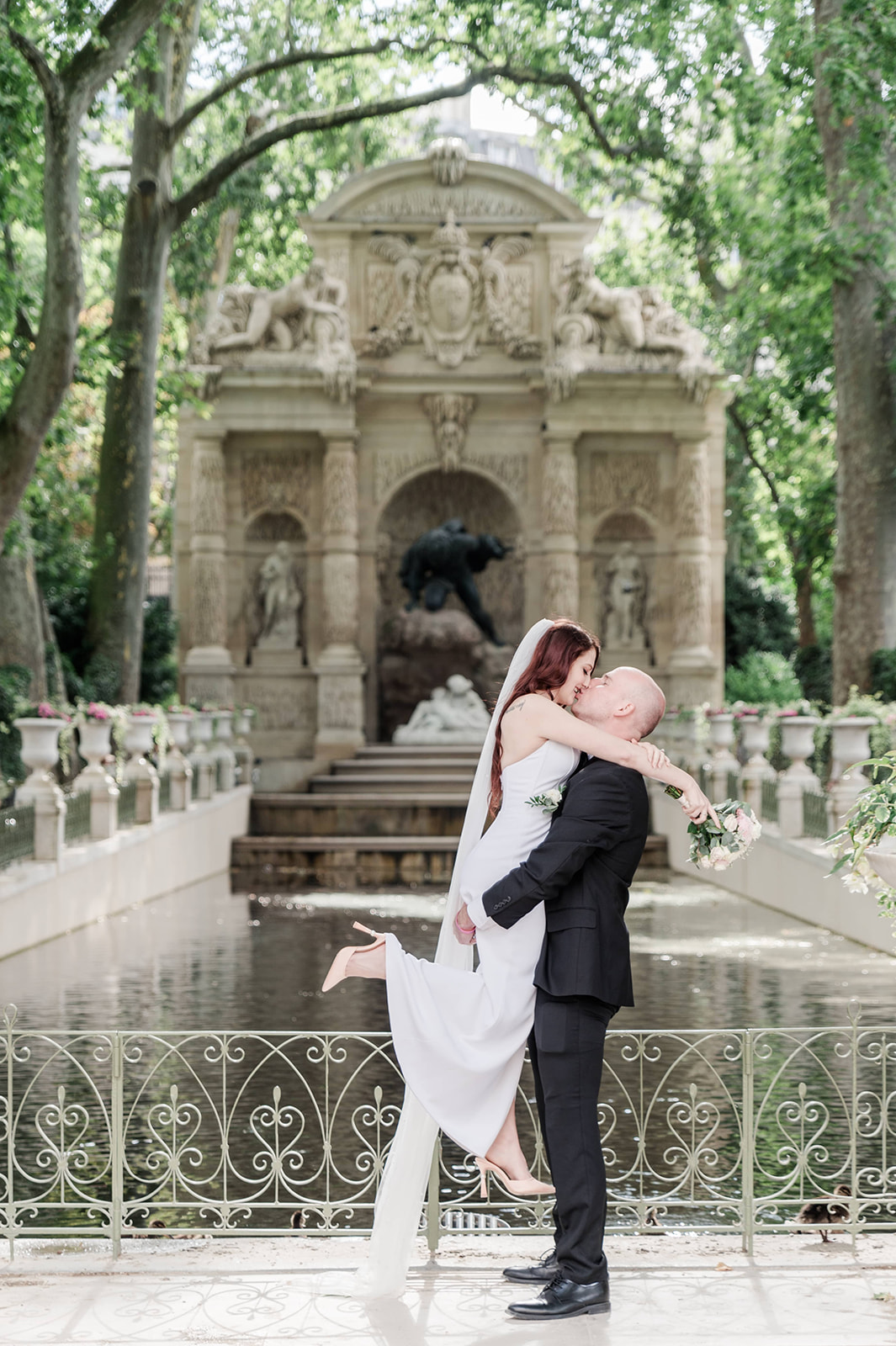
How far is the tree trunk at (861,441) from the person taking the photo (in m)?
18.2

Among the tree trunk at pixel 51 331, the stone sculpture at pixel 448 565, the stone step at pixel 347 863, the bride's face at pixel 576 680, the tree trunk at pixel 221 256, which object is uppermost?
the tree trunk at pixel 221 256

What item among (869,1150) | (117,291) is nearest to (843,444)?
(117,291)

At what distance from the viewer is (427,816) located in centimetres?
1997

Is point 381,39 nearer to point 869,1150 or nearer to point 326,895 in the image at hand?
point 326,895

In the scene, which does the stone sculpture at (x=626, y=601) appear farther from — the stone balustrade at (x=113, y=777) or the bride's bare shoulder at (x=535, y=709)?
the bride's bare shoulder at (x=535, y=709)

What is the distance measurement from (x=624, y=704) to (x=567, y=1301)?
158 cm

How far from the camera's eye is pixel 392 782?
21.7 meters

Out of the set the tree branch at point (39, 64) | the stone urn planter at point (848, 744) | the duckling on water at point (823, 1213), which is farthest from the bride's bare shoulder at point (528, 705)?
the tree branch at point (39, 64)

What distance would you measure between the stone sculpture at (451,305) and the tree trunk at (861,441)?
7701mm

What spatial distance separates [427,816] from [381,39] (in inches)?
353

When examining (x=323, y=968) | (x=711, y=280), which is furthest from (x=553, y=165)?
(x=323, y=968)

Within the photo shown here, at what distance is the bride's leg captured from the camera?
4.72 meters

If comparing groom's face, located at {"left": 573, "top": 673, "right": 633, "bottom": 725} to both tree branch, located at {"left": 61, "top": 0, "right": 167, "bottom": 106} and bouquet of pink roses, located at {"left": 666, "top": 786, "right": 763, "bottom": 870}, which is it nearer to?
bouquet of pink roses, located at {"left": 666, "top": 786, "right": 763, "bottom": 870}

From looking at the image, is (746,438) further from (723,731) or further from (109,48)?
(109,48)
